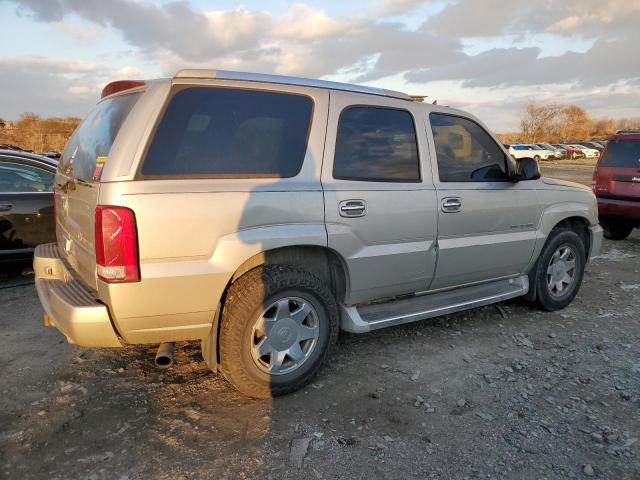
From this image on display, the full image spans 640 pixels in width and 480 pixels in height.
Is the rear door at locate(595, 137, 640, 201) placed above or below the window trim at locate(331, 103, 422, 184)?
below

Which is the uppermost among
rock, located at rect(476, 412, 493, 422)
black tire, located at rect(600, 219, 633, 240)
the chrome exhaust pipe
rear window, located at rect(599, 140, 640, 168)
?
rear window, located at rect(599, 140, 640, 168)

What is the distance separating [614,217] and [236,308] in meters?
7.19

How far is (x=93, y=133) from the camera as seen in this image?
322 centimetres

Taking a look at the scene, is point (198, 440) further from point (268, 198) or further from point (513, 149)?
point (513, 149)

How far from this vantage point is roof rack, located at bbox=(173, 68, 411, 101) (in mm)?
2879

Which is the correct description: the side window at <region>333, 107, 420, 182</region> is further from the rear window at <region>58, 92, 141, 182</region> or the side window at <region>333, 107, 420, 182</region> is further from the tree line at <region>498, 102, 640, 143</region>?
the tree line at <region>498, 102, 640, 143</region>

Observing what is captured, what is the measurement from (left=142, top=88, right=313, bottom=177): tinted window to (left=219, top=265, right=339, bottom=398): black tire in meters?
0.64

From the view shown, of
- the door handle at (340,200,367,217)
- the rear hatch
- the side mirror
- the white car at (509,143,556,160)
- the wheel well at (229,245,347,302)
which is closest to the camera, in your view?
the rear hatch

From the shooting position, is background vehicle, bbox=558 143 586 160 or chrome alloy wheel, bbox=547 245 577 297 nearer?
chrome alloy wheel, bbox=547 245 577 297

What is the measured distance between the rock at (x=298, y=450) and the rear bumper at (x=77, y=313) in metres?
1.13

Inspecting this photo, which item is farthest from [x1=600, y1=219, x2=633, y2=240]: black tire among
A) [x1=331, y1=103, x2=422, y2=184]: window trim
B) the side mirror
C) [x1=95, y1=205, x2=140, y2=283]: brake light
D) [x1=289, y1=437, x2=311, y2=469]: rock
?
[x1=95, y1=205, x2=140, y2=283]: brake light

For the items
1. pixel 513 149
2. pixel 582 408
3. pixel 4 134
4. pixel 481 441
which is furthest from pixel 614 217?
pixel 513 149

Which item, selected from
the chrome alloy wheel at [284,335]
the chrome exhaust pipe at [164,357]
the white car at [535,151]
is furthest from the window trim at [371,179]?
the white car at [535,151]

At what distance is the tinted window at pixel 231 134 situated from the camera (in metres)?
2.72
